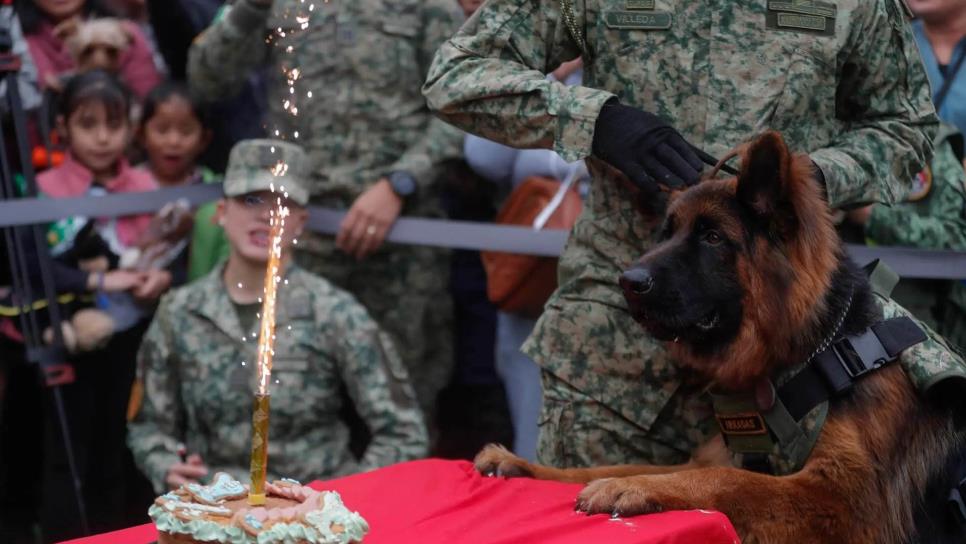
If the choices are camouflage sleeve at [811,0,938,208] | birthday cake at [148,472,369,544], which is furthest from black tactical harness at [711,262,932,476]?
birthday cake at [148,472,369,544]

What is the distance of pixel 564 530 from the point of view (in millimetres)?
2555

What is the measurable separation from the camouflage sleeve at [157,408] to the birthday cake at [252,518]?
2278 mm

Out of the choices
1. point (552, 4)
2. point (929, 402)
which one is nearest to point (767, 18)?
point (552, 4)

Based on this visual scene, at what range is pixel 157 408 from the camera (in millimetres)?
4703

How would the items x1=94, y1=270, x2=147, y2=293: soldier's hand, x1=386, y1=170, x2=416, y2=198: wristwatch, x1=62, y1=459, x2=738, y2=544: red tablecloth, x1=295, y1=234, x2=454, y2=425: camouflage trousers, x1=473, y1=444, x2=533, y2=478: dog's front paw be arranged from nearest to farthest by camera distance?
1. x1=62, y1=459, x2=738, y2=544: red tablecloth
2. x1=473, y1=444, x2=533, y2=478: dog's front paw
3. x1=94, y1=270, x2=147, y2=293: soldier's hand
4. x1=386, y1=170, x2=416, y2=198: wristwatch
5. x1=295, y1=234, x2=454, y2=425: camouflage trousers

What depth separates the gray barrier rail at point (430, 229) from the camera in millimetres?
4590

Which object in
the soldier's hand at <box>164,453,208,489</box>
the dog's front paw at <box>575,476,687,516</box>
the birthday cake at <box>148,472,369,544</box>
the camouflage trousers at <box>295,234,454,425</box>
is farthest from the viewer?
the camouflage trousers at <box>295,234,454,425</box>

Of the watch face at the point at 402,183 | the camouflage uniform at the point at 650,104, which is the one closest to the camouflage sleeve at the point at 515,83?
the camouflage uniform at the point at 650,104

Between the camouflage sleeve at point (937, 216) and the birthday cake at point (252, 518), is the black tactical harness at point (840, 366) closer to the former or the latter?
the birthday cake at point (252, 518)

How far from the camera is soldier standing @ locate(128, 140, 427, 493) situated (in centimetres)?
464

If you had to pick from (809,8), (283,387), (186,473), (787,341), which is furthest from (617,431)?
(186,473)

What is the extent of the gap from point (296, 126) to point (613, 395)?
2.19m

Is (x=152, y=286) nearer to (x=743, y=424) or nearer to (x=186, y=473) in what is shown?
(x=186, y=473)

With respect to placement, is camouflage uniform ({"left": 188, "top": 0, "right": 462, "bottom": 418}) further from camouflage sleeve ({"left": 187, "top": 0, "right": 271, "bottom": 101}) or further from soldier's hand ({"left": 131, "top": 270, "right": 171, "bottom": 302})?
soldier's hand ({"left": 131, "top": 270, "right": 171, "bottom": 302})
